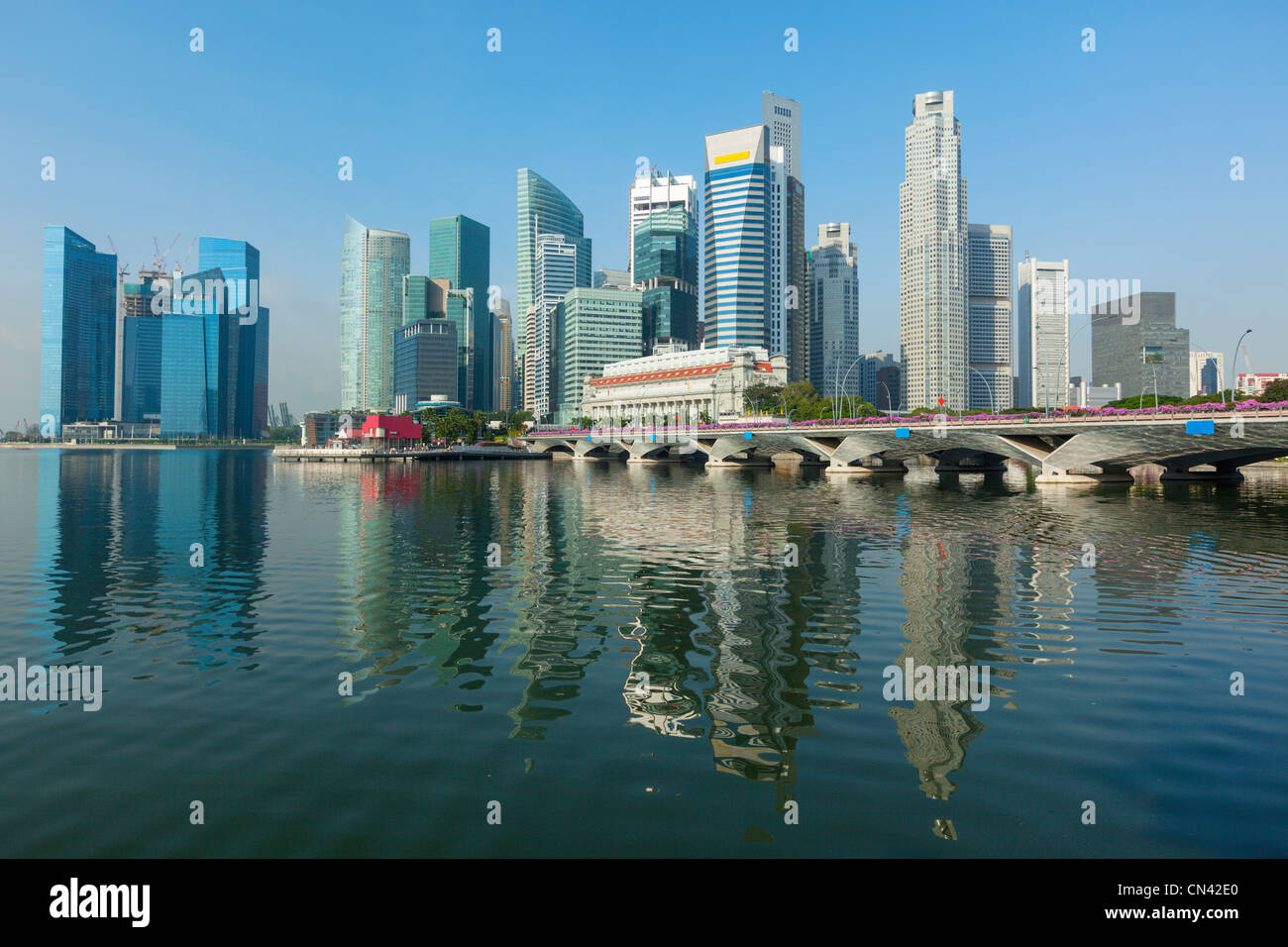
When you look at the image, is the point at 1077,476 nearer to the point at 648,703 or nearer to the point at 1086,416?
the point at 1086,416

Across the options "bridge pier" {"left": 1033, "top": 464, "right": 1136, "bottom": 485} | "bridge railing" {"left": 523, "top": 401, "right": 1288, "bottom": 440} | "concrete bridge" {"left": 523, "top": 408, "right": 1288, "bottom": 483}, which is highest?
"bridge railing" {"left": 523, "top": 401, "right": 1288, "bottom": 440}

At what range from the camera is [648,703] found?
1521cm

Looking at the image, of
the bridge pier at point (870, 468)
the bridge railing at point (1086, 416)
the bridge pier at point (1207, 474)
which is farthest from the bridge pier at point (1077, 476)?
the bridge pier at point (870, 468)

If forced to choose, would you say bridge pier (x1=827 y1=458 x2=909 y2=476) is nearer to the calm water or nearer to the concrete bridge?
the concrete bridge

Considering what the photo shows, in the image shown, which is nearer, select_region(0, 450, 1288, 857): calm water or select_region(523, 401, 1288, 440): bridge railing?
select_region(0, 450, 1288, 857): calm water

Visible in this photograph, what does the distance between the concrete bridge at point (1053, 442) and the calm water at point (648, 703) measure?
34549mm

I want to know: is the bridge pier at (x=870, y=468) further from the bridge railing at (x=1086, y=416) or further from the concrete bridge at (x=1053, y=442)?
the bridge railing at (x=1086, y=416)

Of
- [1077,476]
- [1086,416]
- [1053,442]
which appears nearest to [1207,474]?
[1077,476]

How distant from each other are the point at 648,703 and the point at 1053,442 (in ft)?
272

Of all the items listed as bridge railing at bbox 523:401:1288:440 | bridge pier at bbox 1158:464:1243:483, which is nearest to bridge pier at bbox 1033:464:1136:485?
bridge railing at bbox 523:401:1288:440

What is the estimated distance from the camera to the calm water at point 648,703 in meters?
10.2

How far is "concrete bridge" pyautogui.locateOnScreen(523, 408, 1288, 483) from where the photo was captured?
64.1 metres

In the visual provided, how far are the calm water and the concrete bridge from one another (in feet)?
113
